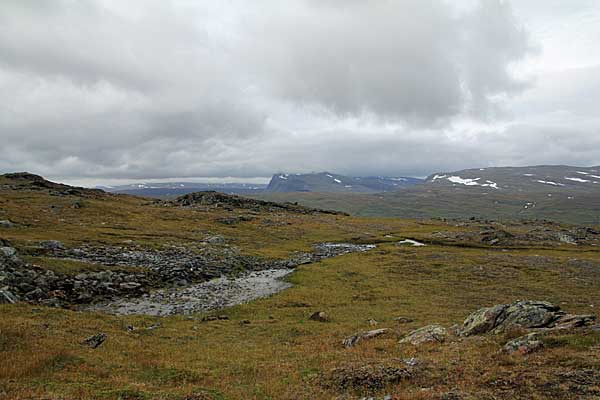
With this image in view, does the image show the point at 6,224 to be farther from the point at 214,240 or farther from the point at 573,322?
the point at 573,322

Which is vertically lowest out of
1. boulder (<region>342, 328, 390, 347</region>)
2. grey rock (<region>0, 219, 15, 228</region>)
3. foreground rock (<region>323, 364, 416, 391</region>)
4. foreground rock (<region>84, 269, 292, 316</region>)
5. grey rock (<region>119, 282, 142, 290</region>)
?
foreground rock (<region>84, 269, 292, 316</region>)

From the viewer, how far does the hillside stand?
653 inches

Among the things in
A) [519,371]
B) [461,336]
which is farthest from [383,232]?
[519,371]

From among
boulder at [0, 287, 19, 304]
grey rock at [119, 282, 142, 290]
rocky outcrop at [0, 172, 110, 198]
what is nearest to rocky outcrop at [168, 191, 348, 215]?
rocky outcrop at [0, 172, 110, 198]

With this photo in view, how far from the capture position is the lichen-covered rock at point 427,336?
23688 millimetres

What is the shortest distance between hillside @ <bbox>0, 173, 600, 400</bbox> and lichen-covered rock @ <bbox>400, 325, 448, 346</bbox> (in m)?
0.15

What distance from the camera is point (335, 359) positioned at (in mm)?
21375

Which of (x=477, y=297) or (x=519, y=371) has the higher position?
(x=519, y=371)

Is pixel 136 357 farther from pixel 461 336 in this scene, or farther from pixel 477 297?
pixel 477 297

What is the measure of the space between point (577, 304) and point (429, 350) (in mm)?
29931

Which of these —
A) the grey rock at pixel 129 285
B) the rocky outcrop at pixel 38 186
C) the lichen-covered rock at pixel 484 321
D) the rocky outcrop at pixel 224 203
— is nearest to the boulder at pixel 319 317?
the lichen-covered rock at pixel 484 321

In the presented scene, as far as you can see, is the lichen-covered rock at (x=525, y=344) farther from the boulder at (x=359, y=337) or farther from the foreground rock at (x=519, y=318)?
the boulder at (x=359, y=337)

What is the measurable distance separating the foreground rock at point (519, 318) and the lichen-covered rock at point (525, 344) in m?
3.15

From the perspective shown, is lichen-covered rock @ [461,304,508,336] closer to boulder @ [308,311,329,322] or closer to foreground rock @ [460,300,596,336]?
foreground rock @ [460,300,596,336]
